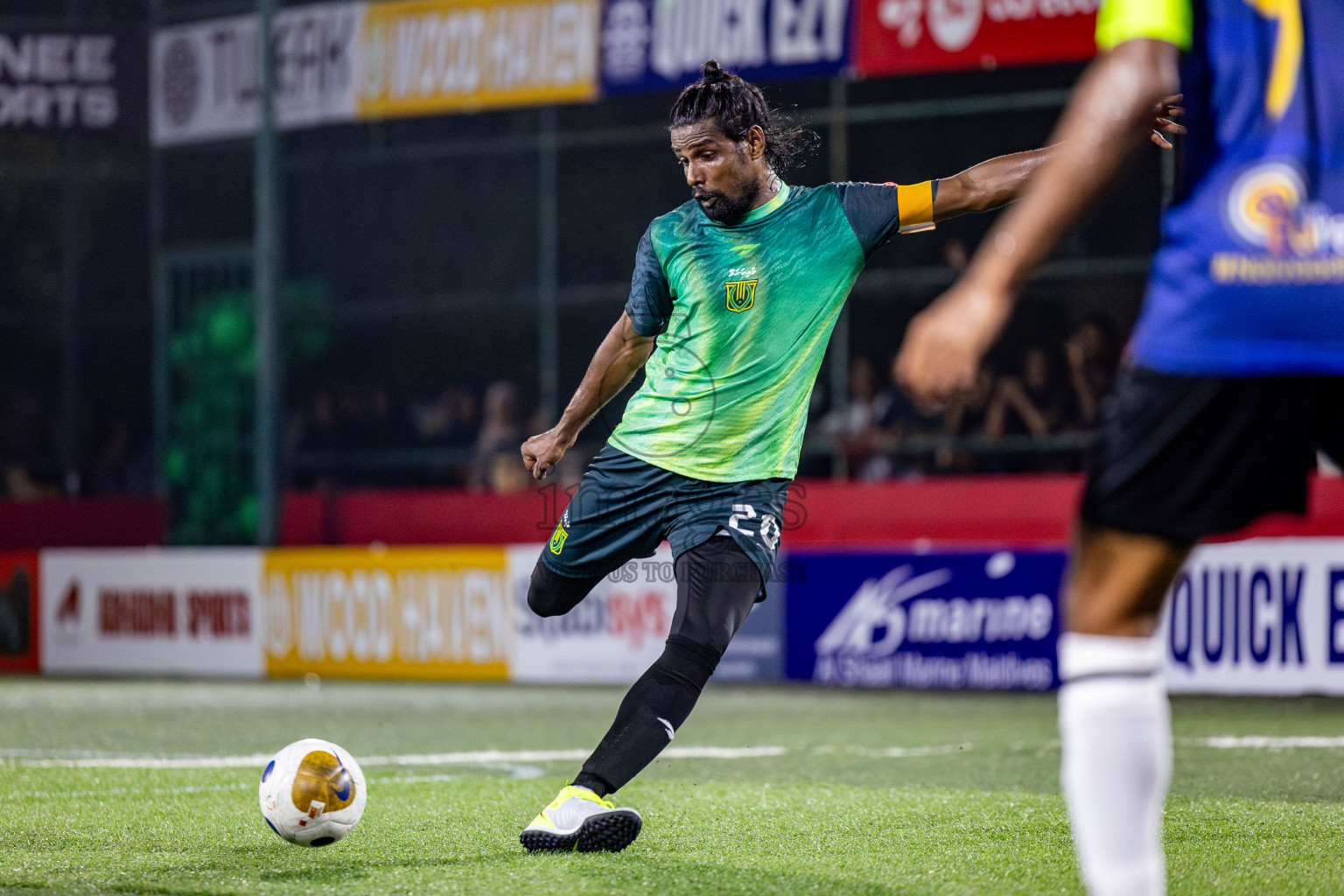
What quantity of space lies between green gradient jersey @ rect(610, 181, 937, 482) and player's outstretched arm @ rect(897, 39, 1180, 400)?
207 cm

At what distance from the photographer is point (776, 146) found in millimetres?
5309

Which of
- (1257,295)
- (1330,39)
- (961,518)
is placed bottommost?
(961,518)

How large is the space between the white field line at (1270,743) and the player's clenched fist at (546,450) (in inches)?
157

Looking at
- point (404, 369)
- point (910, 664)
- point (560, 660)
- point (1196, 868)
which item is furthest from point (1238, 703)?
point (404, 369)

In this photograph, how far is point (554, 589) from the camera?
5.23 m

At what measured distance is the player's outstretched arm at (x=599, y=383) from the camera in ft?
17.4

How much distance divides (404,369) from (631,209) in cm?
300

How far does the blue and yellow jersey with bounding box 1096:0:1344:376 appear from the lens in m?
3.02

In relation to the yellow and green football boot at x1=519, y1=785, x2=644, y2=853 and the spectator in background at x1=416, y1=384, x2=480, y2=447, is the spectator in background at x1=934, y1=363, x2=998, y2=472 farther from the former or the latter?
the yellow and green football boot at x1=519, y1=785, x2=644, y2=853

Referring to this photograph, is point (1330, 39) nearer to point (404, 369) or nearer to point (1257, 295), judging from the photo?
point (1257, 295)

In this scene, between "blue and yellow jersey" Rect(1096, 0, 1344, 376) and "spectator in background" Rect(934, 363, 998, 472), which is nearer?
"blue and yellow jersey" Rect(1096, 0, 1344, 376)

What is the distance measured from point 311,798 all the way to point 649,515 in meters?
1.15

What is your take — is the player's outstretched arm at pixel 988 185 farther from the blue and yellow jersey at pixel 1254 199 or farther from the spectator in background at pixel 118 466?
the spectator in background at pixel 118 466

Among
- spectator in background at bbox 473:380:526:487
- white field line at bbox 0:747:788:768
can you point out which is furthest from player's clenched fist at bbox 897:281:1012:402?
spectator in background at bbox 473:380:526:487
